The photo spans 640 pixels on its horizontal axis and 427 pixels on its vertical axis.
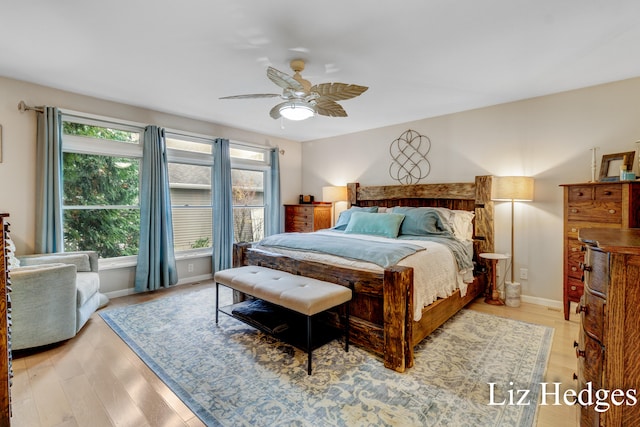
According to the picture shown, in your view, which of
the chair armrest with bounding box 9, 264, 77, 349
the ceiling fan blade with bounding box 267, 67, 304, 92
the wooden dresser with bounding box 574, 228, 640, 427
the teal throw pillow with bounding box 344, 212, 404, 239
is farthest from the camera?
the teal throw pillow with bounding box 344, 212, 404, 239

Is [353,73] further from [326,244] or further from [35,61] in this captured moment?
[35,61]

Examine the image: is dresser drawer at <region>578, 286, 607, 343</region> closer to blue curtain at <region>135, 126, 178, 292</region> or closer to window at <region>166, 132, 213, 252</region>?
blue curtain at <region>135, 126, 178, 292</region>

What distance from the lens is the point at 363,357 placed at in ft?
7.46

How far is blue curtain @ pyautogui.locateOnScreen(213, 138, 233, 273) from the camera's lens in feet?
14.9

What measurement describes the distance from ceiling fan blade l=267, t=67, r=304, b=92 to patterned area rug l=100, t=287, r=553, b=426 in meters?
2.12

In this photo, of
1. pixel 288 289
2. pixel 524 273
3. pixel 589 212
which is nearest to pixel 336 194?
pixel 524 273

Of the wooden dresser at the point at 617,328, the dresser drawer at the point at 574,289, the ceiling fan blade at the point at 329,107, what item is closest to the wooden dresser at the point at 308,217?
the ceiling fan blade at the point at 329,107

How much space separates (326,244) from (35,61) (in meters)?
3.12

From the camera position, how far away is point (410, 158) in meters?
4.49

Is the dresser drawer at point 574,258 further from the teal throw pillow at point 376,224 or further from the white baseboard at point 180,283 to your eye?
the white baseboard at point 180,283

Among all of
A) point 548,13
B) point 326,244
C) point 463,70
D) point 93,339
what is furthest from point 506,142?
point 93,339

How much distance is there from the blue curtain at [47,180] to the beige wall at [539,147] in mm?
4512

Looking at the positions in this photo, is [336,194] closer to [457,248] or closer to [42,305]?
[457,248]

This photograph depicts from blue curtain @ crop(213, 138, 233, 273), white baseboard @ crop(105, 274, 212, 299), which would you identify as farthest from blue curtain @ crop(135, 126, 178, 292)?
blue curtain @ crop(213, 138, 233, 273)
